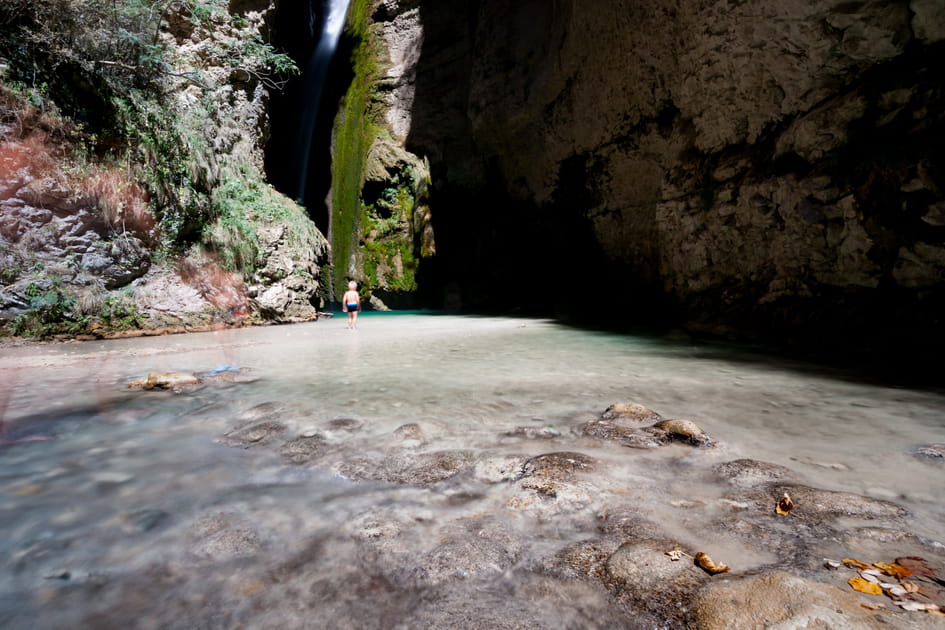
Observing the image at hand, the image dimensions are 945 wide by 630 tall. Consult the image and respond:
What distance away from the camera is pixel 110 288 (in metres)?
6.28

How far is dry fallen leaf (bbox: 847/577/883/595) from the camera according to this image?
37.9 inches

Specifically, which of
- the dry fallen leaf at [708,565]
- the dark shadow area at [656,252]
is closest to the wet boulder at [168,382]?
the dry fallen leaf at [708,565]

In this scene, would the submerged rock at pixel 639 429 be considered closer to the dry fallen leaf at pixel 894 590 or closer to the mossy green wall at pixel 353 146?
the dry fallen leaf at pixel 894 590

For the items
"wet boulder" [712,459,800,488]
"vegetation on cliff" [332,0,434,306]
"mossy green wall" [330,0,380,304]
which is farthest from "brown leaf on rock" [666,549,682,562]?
"mossy green wall" [330,0,380,304]

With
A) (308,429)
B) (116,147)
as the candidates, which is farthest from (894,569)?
(116,147)

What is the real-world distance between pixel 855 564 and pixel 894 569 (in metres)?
0.07

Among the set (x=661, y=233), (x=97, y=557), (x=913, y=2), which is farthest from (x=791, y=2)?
(x=97, y=557)

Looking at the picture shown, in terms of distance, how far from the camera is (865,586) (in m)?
0.98

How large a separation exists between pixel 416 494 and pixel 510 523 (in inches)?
13.8

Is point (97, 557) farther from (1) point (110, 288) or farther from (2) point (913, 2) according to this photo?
Answer: (1) point (110, 288)

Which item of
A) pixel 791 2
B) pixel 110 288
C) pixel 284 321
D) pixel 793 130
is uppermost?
pixel 791 2

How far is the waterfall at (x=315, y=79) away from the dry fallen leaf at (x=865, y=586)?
17.4 metres

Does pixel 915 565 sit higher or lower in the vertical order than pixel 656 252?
lower

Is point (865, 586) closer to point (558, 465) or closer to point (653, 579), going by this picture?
point (653, 579)
